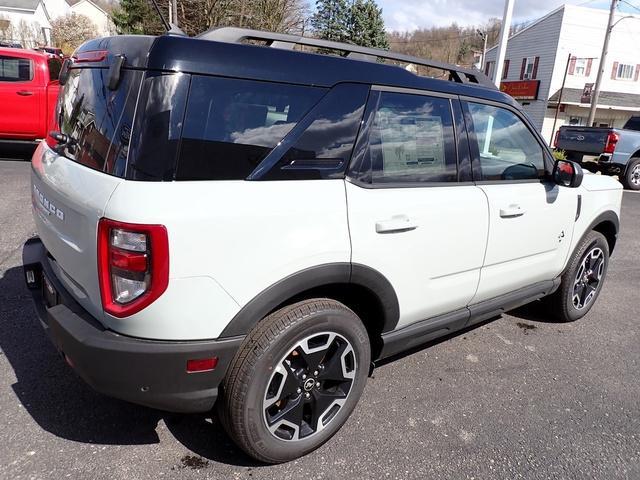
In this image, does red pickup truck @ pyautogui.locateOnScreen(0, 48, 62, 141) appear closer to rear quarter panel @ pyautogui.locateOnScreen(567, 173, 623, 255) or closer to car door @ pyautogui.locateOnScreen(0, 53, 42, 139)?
car door @ pyautogui.locateOnScreen(0, 53, 42, 139)

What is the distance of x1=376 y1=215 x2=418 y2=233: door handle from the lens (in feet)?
7.72

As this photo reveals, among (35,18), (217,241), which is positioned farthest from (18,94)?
(35,18)

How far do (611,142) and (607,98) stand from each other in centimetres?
2419

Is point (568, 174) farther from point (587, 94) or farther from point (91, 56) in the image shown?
point (587, 94)

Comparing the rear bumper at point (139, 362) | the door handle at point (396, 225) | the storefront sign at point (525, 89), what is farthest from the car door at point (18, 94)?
the storefront sign at point (525, 89)

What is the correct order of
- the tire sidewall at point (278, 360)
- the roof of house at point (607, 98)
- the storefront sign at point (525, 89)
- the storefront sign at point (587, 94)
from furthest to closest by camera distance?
the storefront sign at point (525, 89) → the roof of house at point (607, 98) → the storefront sign at point (587, 94) → the tire sidewall at point (278, 360)

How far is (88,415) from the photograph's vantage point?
2.61m

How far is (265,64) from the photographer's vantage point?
81.6 inches

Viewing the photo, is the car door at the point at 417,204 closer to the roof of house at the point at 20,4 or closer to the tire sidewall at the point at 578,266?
the tire sidewall at the point at 578,266

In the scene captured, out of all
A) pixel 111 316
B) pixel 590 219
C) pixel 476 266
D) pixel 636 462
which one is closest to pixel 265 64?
pixel 111 316

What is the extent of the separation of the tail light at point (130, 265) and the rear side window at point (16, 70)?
913 cm

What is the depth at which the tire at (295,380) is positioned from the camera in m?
2.11

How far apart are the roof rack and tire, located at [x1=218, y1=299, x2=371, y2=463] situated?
123cm

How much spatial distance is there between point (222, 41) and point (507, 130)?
2041mm
